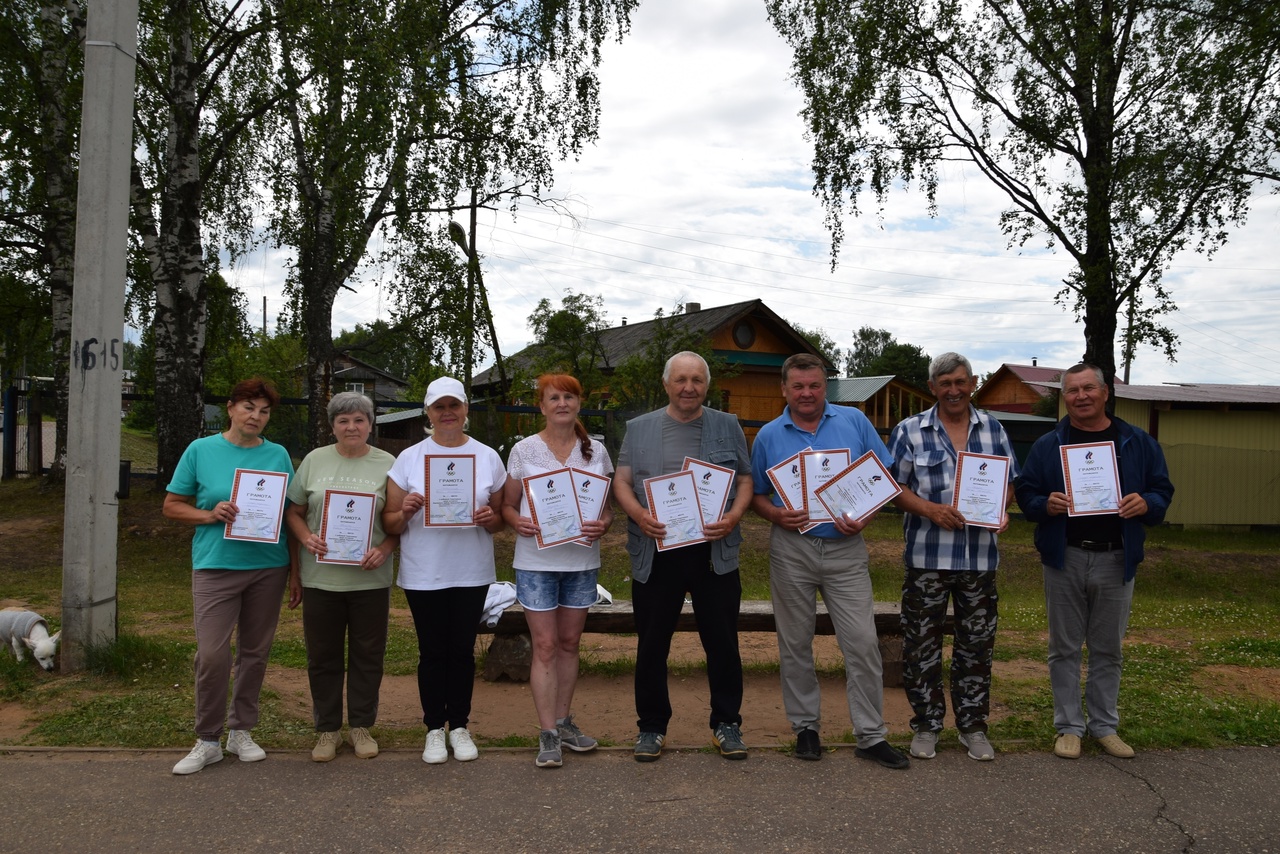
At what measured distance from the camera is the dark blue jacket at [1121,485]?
15.9 feet

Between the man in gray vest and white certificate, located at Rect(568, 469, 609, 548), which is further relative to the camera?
the man in gray vest

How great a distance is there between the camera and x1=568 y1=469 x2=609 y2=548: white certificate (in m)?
4.66

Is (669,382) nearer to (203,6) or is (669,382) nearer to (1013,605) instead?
(1013,605)

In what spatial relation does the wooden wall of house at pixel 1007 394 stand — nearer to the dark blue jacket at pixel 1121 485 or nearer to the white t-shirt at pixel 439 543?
the dark blue jacket at pixel 1121 485

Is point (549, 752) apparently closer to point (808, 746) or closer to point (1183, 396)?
point (808, 746)

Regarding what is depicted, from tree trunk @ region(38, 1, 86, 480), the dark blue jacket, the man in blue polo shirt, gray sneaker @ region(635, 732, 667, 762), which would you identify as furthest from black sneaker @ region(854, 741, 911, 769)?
tree trunk @ region(38, 1, 86, 480)

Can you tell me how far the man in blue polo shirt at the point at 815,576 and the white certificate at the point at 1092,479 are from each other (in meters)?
0.93

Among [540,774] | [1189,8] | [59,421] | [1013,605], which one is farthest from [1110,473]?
[59,421]

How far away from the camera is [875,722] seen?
4.76 meters

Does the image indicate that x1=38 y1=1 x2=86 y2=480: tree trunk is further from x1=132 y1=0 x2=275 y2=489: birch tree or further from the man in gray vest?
the man in gray vest

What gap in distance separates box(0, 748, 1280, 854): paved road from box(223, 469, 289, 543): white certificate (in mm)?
1131

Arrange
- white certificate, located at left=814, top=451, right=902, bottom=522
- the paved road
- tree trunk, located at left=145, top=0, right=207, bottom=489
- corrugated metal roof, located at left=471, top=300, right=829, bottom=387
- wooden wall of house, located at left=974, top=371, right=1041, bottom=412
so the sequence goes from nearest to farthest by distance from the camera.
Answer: the paved road → white certificate, located at left=814, top=451, right=902, bottom=522 → tree trunk, located at left=145, top=0, right=207, bottom=489 → corrugated metal roof, located at left=471, top=300, right=829, bottom=387 → wooden wall of house, located at left=974, top=371, right=1041, bottom=412

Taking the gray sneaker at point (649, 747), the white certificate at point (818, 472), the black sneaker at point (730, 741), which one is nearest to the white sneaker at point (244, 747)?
the gray sneaker at point (649, 747)

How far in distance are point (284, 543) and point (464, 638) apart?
1021 millimetres
